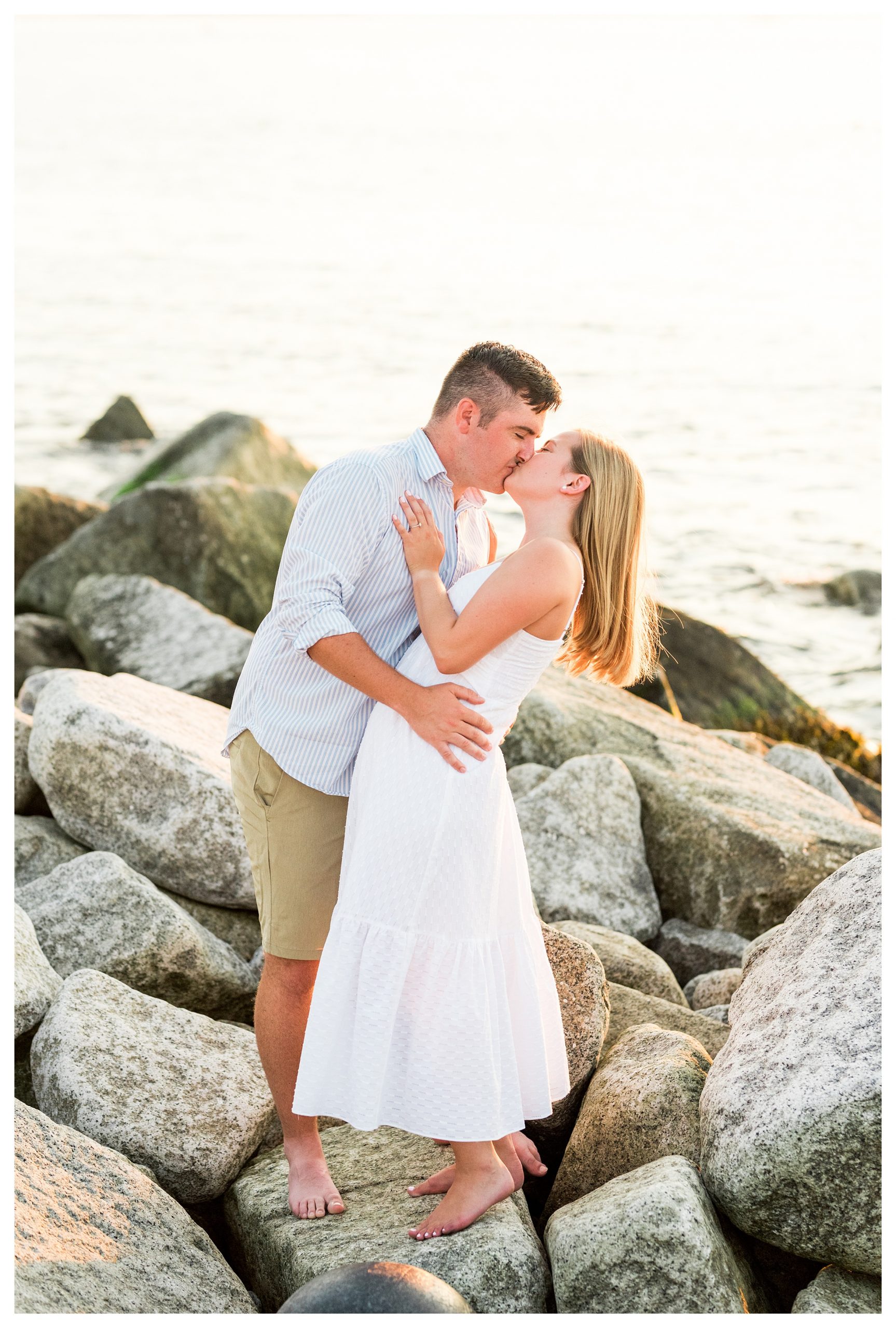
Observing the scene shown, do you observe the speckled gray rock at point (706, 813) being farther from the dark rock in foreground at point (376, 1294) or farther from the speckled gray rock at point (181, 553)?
the speckled gray rock at point (181, 553)

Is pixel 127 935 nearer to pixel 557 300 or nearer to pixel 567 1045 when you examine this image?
pixel 567 1045

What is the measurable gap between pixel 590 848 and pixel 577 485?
2.55m

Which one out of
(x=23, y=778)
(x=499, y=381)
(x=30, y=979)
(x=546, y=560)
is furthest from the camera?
(x=23, y=778)

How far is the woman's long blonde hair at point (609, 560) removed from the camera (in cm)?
341

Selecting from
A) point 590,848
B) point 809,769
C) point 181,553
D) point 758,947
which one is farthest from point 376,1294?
point 181,553

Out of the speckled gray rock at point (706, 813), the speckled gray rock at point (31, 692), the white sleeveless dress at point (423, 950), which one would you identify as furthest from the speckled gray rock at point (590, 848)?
the speckled gray rock at point (31, 692)

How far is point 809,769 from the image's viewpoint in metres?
7.73

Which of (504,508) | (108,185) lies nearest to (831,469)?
(504,508)

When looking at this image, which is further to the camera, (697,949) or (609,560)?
(697,949)

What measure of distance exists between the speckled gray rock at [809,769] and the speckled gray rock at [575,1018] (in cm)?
380

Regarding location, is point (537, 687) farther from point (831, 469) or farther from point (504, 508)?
point (831, 469)

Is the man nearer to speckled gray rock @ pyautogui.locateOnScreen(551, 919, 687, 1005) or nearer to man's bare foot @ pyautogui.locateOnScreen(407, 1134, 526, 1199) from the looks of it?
man's bare foot @ pyautogui.locateOnScreen(407, 1134, 526, 1199)

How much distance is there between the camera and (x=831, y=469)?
21188 mm

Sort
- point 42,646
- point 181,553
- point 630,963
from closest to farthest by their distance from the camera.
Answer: point 630,963, point 42,646, point 181,553
